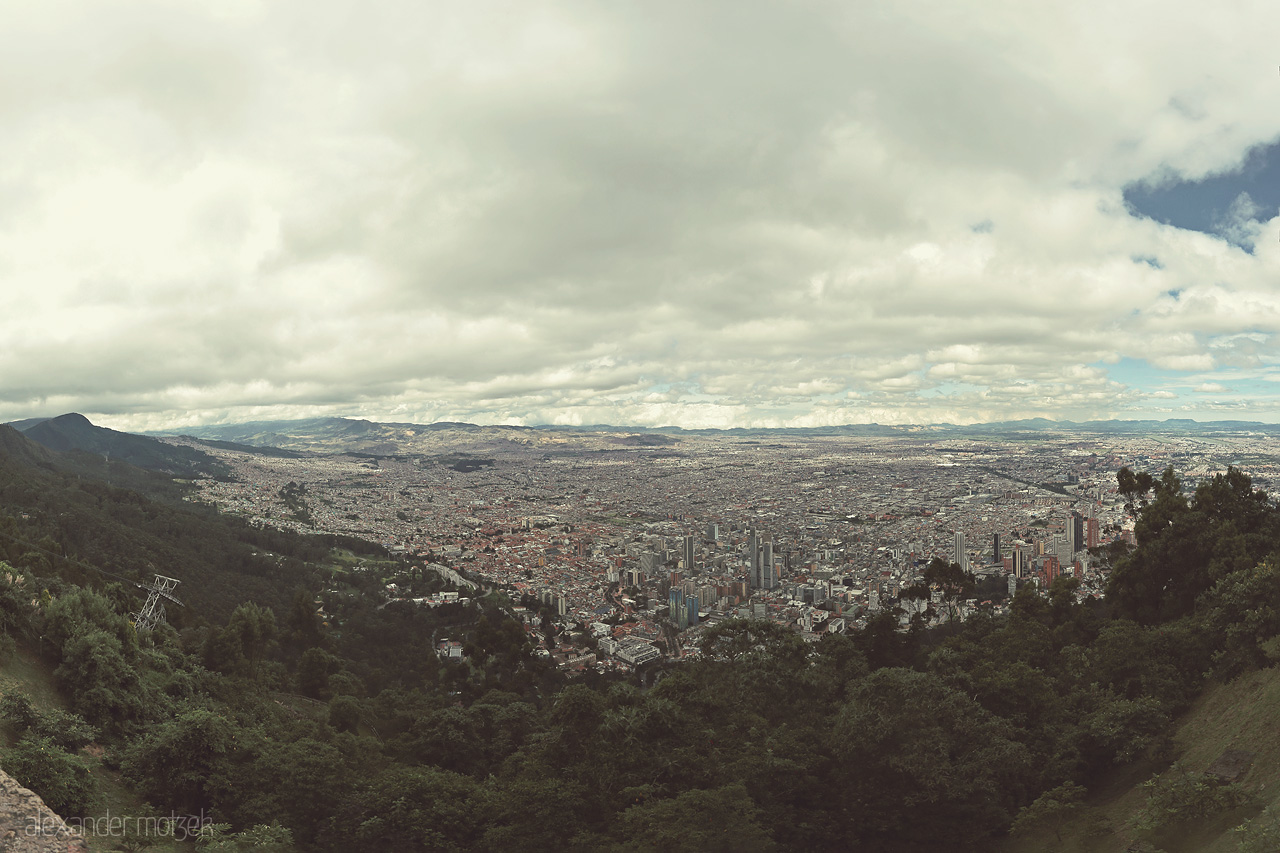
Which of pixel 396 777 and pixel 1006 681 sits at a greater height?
pixel 1006 681

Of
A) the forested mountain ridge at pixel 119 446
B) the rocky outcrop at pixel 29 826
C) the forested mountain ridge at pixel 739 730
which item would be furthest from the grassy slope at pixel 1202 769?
the forested mountain ridge at pixel 119 446

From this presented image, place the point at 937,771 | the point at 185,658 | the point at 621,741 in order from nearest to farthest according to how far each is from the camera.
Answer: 1. the point at 937,771
2. the point at 621,741
3. the point at 185,658

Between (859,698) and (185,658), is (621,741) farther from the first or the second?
(185,658)

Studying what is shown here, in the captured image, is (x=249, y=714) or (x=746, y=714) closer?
(x=746, y=714)

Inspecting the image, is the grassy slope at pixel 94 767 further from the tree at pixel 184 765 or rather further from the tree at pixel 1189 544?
the tree at pixel 1189 544

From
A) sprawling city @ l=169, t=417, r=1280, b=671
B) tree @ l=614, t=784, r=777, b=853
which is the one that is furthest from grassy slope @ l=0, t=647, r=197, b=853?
sprawling city @ l=169, t=417, r=1280, b=671

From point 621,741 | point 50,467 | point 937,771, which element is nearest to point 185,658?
point 621,741
